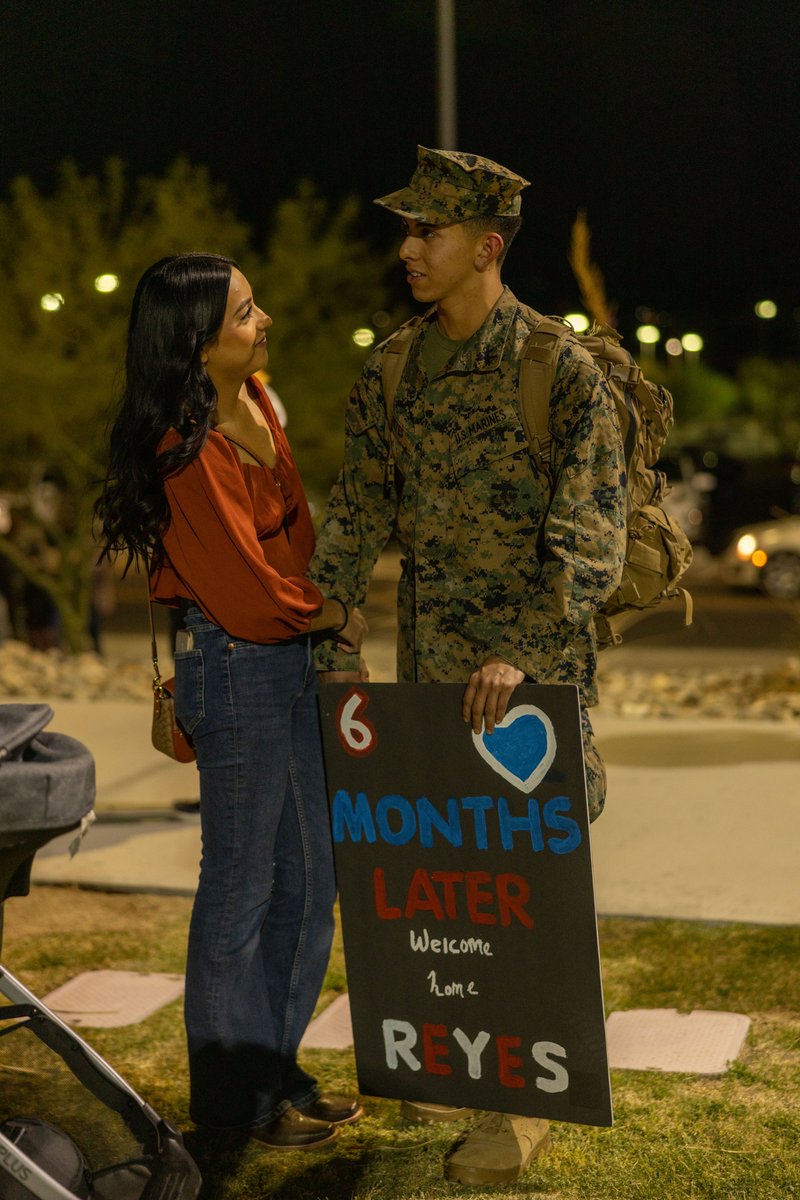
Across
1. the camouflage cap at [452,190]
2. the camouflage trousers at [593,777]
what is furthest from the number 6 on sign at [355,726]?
the camouflage cap at [452,190]

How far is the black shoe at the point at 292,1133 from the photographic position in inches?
136

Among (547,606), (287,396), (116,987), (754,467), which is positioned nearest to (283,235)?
(287,396)

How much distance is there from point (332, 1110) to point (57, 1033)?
2.80 feet

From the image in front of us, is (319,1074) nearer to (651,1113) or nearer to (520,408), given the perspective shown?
(651,1113)

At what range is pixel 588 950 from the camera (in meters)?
3.07

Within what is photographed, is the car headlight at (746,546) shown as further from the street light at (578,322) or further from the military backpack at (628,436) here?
the military backpack at (628,436)

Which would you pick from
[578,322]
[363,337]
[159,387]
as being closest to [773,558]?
[578,322]

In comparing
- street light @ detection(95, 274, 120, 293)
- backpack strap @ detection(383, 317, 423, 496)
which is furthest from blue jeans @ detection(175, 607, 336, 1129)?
street light @ detection(95, 274, 120, 293)

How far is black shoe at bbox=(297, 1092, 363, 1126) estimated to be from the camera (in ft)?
11.7

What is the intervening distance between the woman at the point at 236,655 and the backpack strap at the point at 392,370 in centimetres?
22

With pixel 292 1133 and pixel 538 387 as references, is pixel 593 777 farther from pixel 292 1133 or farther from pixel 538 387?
pixel 292 1133

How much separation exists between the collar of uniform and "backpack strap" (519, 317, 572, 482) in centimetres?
7

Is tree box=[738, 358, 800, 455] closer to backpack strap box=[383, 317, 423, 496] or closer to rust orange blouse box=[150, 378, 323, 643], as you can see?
backpack strap box=[383, 317, 423, 496]

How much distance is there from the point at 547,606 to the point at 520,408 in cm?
44
